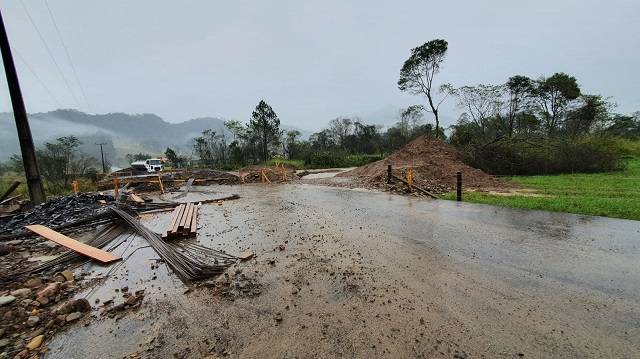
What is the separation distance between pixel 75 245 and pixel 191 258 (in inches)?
105

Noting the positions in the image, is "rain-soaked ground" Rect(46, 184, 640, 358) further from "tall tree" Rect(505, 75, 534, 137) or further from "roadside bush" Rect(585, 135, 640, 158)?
"tall tree" Rect(505, 75, 534, 137)

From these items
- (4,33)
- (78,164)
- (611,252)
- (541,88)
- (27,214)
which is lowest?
(611,252)

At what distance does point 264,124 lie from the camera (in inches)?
1561

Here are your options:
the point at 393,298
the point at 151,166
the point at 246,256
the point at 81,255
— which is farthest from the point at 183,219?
the point at 151,166

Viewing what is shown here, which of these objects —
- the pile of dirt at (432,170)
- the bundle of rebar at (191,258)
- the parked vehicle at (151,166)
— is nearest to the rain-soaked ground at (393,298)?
the bundle of rebar at (191,258)

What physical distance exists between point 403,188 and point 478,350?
9783 mm

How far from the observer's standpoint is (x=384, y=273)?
374 cm

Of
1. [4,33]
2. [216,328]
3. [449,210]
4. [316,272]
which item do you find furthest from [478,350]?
[4,33]

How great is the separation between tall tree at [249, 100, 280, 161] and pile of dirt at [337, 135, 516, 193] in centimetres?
2491

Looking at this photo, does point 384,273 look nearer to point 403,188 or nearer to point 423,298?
point 423,298

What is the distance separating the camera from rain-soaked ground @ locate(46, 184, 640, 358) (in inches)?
92.7

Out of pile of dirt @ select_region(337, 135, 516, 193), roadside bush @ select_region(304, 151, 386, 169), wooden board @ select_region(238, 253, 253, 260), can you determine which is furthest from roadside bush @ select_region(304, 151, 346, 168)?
wooden board @ select_region(238, 253, 253, 260)

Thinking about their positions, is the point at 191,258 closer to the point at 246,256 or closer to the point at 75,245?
the point at 246,256

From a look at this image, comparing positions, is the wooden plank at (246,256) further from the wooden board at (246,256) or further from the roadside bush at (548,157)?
the roadside bush at (548,157)
